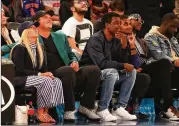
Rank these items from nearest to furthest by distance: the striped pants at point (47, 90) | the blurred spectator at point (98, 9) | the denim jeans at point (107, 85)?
the striped pants at point (47, 90)
the denim jeans at point (107, 85)
the blurred spectator at point (98, 9)

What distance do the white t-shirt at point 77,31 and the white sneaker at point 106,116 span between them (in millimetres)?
1227

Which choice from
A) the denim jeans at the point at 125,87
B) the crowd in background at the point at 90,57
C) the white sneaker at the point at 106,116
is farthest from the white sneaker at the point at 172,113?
the white sneaker at the point at 106,116

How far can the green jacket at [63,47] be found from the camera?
741 cm

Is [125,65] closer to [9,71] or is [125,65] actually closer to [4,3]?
[9,71]

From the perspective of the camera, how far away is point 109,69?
24.0 ft

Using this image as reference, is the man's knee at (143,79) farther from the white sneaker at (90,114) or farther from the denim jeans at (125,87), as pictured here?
the white sneaker at (90,114)

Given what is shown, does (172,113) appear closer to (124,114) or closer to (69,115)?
(124,114)

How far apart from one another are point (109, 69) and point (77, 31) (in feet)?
3.75

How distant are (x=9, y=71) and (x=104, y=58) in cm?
188

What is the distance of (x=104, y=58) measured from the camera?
7.41m

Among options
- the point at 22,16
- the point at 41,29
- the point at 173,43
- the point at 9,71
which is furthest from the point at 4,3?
the point at 9,71

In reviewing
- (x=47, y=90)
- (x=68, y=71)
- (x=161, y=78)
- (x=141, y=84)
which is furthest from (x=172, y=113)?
(x=47, y=90)

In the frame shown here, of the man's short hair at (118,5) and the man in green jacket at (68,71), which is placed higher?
the man's short hair at (118,5)

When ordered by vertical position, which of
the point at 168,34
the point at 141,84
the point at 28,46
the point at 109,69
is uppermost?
the point at 28,46
